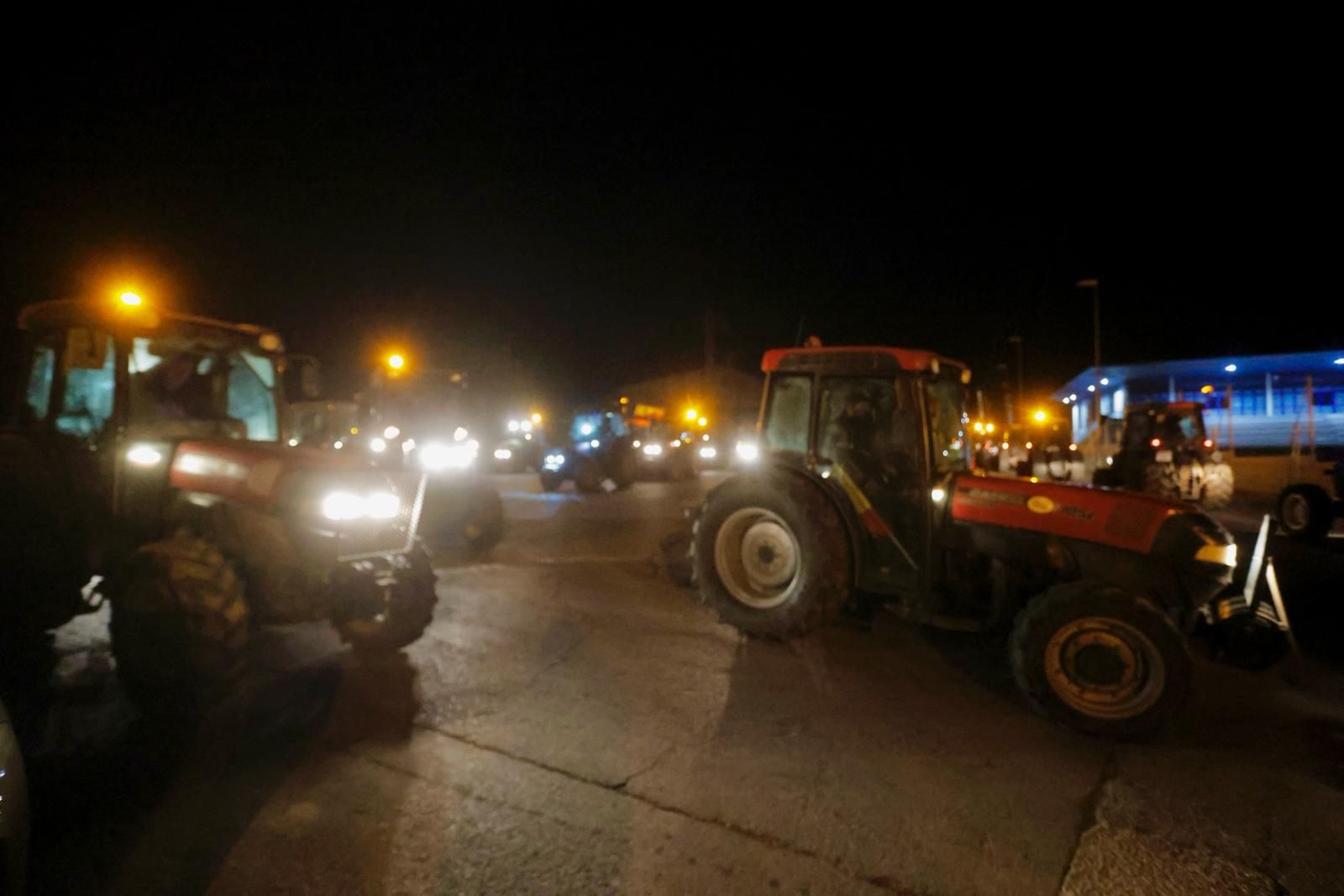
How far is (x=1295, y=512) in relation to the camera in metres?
12.7

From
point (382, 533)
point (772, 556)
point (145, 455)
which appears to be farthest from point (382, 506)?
point (772, 556)

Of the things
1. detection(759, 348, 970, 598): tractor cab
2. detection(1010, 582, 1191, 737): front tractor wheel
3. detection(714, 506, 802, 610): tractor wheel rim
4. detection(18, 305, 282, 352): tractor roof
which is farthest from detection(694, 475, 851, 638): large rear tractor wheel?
detection(18, 305, 282, 352): tractor roof

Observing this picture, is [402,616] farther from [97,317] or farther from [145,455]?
[97,317]

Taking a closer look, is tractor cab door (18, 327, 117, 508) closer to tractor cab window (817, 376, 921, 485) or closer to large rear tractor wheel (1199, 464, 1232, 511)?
tractor cab window (817, 376, 921, 485)

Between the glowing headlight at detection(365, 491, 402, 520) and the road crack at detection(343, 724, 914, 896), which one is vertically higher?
the glowing headlight at detection(365, 491, 402, 520)

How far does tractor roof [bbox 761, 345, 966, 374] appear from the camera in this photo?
18.5 feet

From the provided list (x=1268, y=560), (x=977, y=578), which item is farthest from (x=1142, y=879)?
(x=1268, y=560)

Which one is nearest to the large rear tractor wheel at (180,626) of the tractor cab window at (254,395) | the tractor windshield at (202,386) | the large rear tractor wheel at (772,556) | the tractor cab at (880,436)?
the tractor windshield at (202,386)

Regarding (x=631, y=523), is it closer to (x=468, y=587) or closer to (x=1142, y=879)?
(x=468, y=587)

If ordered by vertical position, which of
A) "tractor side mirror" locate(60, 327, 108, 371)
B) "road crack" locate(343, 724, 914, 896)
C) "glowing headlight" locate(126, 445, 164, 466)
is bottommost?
"road crack" locate(343, 724, 914, 896)

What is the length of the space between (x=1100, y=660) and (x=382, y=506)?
460cm

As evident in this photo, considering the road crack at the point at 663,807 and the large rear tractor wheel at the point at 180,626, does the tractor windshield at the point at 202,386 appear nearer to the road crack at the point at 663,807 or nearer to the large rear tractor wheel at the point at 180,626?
the large rear tractor wheel at the point at 180,626

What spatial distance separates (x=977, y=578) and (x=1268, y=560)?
179 cm

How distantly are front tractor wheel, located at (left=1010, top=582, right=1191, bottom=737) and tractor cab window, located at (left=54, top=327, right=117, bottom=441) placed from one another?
5.97 metres
